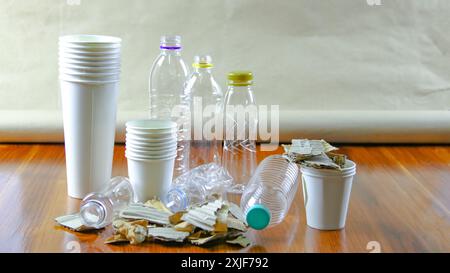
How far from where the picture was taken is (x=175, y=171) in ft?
6.17

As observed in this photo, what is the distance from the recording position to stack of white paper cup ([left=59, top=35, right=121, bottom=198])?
62.2 inches

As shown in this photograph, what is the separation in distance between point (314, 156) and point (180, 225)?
0.33 metres

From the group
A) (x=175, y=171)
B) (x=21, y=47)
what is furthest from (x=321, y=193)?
(x=21, y=47)

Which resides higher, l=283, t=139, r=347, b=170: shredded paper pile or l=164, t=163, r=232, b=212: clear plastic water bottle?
l=283, t=139, r=347, b=170: shredded paper pile

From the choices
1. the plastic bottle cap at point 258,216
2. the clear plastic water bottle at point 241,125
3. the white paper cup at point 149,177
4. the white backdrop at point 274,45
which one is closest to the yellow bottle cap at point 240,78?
the clear plastic water bottle at point 241,125

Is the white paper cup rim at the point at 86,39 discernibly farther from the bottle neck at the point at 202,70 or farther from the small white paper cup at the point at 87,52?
the bottle neck at the point at 202,70

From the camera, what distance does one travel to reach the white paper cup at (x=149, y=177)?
1.55 meters

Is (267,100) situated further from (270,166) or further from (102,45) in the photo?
(102,45)

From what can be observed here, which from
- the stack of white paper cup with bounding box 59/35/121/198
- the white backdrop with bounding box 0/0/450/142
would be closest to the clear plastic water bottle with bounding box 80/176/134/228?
the stack of white paper cup with bounding box 59/35/121/198

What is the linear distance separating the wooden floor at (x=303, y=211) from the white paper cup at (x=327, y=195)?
2 centimetres

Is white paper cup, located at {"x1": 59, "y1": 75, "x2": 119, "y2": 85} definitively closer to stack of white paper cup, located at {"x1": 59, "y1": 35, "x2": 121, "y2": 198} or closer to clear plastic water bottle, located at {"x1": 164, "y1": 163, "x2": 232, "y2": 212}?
stack of white paper cup, located at {"x1": 59, "y1": 35, "x2": 121, "y2": 198}

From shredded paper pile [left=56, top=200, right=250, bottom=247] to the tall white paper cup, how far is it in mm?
188

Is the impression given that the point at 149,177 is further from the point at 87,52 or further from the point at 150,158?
the point at 87,52
